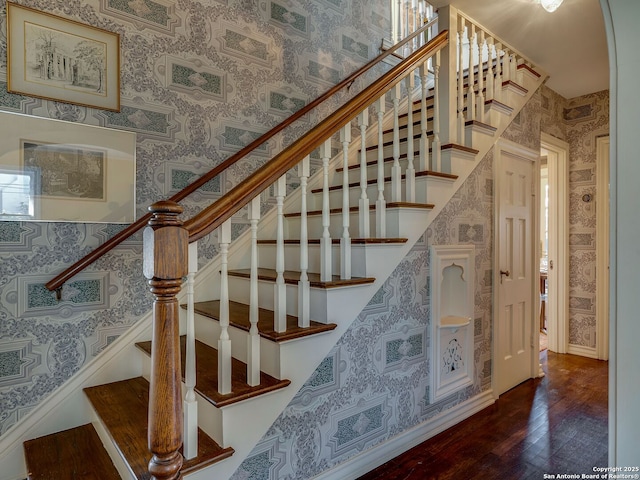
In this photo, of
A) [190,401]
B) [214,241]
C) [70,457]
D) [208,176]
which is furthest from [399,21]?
[70,457]

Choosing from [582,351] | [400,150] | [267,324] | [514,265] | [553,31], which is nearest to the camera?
[267,324]

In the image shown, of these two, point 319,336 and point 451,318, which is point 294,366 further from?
point 451,318

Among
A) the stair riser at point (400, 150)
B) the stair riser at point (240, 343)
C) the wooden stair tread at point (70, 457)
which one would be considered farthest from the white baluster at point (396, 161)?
the wooden stair tread at point (70, 457)

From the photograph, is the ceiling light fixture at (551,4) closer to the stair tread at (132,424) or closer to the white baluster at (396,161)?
the white baluster at (396,161)

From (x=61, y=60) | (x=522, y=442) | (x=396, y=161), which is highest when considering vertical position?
(x=61, y=60)

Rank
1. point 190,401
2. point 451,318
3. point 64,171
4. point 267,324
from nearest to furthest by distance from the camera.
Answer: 1. point 190,401
2. point 267,324
3. point 64,171
4. point 451,318

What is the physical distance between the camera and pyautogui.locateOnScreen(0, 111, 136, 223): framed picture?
1685 millimetres

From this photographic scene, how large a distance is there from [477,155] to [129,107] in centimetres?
220

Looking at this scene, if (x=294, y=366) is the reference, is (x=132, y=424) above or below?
below

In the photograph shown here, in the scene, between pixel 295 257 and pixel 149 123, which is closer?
pixel 149 123

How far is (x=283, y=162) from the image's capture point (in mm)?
1442

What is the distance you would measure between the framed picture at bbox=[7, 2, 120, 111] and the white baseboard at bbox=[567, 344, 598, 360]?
454 cm

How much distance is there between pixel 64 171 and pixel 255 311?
4.16 feet

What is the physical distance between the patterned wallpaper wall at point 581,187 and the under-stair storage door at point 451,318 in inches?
78.9
